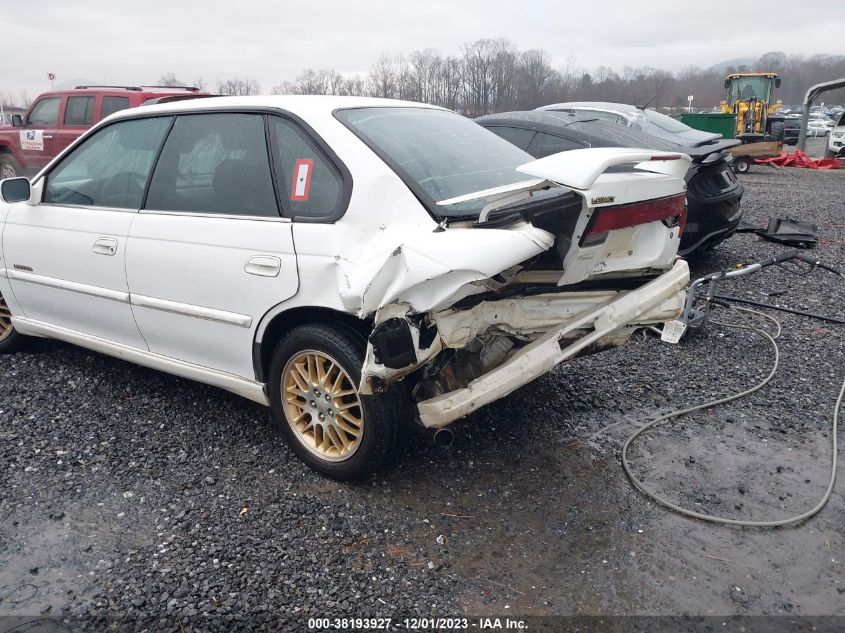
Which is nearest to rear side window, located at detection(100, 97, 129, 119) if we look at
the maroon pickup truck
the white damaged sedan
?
the maroon pickup truck

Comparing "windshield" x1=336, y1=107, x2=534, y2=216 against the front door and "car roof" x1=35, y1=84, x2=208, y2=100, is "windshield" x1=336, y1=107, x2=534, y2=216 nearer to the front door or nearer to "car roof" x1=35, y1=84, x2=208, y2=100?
the front door

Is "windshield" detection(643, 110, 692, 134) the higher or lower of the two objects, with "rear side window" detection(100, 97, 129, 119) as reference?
lower

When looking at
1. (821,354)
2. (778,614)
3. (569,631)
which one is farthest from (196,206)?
(821,354)

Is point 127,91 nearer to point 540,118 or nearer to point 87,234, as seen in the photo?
point 540,118

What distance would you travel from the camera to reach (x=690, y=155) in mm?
6191

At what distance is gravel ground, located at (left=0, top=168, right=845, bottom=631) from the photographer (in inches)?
98.1

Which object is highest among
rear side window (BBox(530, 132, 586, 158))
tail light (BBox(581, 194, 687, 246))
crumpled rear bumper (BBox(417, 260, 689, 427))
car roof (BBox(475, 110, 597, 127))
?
car roof (BBox(475, 110, 597, 127))

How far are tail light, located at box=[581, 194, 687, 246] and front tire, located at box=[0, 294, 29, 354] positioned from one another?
3975mm

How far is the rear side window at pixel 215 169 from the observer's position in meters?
3.25

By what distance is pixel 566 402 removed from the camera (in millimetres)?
4098

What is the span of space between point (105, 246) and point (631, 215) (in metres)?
2.73

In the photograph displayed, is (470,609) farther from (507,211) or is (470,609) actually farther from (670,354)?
(670,354)

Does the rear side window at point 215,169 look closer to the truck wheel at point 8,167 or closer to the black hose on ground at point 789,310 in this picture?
the black hose on ground at point 789,310

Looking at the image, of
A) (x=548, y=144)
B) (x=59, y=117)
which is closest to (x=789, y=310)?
(x=548, y=144)
